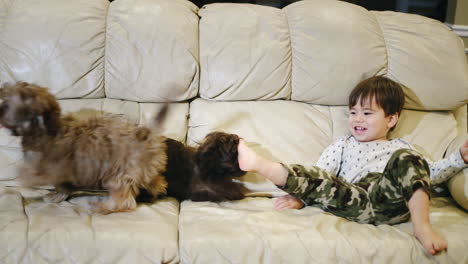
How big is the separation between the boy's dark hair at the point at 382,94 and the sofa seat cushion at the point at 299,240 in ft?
1.73

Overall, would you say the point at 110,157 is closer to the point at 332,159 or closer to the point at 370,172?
the point at 332,159

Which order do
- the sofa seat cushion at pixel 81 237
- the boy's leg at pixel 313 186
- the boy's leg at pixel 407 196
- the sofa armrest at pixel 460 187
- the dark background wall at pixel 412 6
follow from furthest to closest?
the dark background wall at pixel 412 6 → the sofa armrest at pixel 460 187 → the boy's leg at pixel 313 186 → the boy's leg at pixel 407 196 → the sofa seat cushion at pixel 81 237

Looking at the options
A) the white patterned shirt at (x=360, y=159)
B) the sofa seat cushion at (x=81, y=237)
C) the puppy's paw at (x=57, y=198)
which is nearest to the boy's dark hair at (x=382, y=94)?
the white patterned shirt at (x=360, y=159)

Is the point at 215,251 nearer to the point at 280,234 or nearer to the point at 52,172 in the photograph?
the point at 280,234

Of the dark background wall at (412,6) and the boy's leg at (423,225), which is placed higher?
the dark background wall at (412,6)

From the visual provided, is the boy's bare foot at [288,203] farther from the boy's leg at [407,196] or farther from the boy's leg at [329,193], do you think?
the boy's leg at [407,196]

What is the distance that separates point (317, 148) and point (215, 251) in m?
0.79

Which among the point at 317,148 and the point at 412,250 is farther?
the point at 317,148

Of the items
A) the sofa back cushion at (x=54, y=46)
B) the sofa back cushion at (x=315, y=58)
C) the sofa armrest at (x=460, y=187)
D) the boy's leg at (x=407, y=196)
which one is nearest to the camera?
the boy's leg at (x=407, y=196)

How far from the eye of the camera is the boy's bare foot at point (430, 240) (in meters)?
1.27

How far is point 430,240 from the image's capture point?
1276mm

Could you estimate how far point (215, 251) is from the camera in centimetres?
124

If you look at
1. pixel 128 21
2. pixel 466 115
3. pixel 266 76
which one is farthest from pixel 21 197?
pixel 466 115

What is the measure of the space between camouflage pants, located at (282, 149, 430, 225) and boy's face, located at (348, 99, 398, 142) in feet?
0.93
